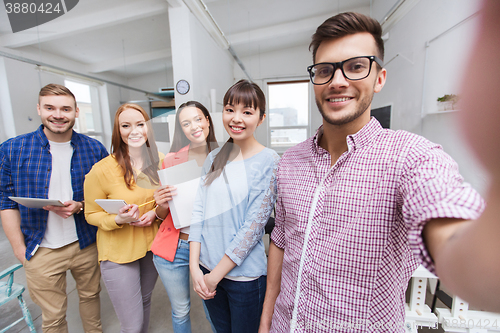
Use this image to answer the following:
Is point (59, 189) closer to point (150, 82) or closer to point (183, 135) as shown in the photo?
point (150, 82)

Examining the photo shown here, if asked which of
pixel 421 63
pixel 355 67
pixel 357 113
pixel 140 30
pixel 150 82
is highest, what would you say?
pixel 140 30

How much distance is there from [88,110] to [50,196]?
0.78m

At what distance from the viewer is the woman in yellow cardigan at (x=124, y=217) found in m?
1.02

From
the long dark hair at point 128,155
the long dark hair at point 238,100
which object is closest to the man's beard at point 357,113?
the long dark hair at point 238,100

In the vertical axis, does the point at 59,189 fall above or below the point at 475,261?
below

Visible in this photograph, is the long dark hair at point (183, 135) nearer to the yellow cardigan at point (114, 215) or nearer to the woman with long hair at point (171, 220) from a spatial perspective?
the woman with long hair at point (171, 220)

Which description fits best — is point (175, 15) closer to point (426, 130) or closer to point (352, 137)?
point (352, 137)

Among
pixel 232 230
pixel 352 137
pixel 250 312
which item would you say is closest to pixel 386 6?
pixel 352 137

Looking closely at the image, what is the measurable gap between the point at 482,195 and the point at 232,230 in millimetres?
802

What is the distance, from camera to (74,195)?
4.25ft

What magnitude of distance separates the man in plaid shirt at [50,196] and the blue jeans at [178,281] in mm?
667

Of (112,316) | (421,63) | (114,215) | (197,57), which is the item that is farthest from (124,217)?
(421,63)

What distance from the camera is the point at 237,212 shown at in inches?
35.5

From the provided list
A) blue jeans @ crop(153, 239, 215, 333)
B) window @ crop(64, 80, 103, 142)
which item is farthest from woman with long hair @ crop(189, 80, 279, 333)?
window @ crop(64, 80, 103, 142)
